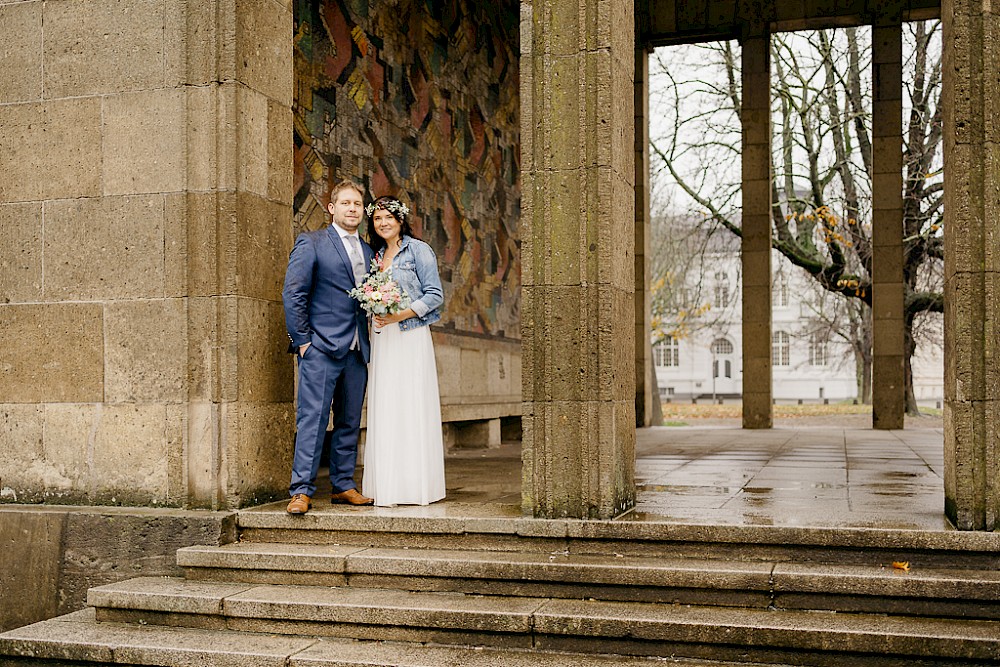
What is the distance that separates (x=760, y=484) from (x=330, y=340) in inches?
142

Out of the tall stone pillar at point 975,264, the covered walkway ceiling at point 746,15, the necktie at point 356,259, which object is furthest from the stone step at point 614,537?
the covered walkway ceiling at point 746,15

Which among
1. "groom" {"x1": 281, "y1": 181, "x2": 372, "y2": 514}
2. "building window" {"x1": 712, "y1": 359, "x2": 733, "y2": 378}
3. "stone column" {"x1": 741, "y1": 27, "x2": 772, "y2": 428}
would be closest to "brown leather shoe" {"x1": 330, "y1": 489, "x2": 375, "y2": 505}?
"groom" {"x1": 281, "y1": 181, "x2": 372, "y2": 514}

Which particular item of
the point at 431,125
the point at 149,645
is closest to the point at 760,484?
the point at 149,645

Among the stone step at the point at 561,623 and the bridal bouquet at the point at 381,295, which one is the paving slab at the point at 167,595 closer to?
the stone step at the point at 561,623

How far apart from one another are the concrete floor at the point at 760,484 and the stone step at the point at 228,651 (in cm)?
125

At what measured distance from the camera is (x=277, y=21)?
8.37 metres

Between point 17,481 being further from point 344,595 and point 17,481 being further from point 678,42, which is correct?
point 678,42

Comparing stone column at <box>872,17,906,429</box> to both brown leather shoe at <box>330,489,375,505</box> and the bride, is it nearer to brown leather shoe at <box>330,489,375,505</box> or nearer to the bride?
the bride

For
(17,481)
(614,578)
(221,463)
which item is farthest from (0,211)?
(614,578)

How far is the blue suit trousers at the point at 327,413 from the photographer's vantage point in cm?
790

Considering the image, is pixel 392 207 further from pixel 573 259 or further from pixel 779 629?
pixel 779 629

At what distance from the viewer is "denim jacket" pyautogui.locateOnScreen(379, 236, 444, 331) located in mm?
8023

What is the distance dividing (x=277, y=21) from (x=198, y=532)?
3679 millimetres

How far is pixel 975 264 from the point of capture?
22.0ft
